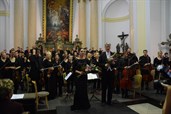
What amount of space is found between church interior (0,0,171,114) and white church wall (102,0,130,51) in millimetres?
71

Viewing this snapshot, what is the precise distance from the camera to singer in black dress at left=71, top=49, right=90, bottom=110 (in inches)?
233

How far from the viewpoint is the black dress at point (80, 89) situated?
592 cm

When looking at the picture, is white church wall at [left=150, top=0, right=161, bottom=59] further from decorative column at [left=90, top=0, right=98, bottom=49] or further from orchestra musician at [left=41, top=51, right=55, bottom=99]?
orchestra musician at [left=41, top=51, right=55, bottom=99]

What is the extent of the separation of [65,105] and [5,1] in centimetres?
981

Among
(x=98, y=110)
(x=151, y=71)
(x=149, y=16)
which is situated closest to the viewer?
(x=98, y=110)

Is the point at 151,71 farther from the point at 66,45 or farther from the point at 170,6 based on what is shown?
the point at 66,45

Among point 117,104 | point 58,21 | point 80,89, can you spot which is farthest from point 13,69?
point 58,21

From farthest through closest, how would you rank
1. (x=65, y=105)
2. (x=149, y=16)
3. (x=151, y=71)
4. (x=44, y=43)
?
(x=44, y=43) < (x=149, y=16) < (x=151, y=71) < (x=65, y=105)

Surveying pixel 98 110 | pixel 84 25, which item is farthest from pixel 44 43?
pixel 98 110

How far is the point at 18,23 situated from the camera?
13320mm

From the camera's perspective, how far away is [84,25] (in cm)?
1558

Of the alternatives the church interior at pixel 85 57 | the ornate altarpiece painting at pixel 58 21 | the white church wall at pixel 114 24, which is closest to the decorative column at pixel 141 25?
the church interior at pixel 85 57

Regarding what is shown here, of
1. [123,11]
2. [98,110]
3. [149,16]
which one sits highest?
[123,11]

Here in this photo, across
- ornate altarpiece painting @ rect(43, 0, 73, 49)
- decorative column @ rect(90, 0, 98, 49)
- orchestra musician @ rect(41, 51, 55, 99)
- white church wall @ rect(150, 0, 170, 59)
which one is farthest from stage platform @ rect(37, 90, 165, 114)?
ornate altarpiece painting @ rect(43, 0, 73, 49)
